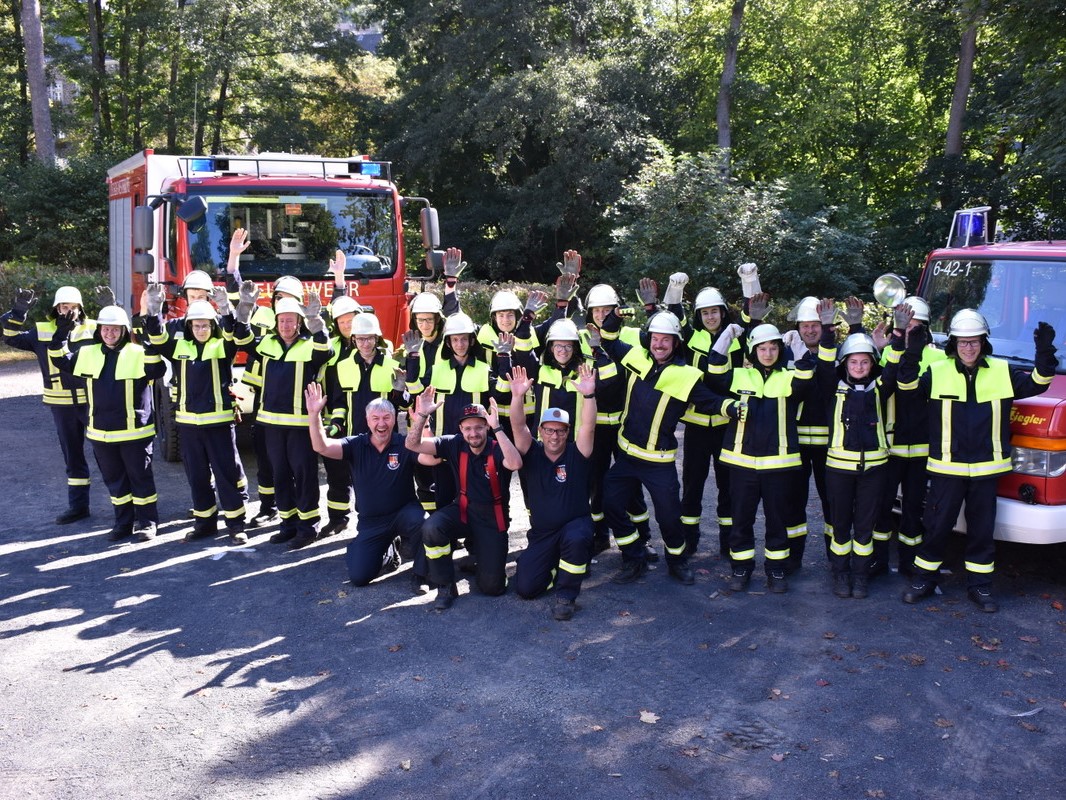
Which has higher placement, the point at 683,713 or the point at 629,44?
the point at 629,44

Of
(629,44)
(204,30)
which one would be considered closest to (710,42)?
(629,44)

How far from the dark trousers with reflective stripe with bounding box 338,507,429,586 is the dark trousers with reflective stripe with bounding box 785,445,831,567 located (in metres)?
2.51

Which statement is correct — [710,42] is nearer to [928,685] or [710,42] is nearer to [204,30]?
[204,30]

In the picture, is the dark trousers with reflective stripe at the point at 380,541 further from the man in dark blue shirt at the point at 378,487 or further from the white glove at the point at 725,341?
the white glove at the point at 725,341

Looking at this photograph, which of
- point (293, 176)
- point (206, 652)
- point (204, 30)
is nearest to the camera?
point (206, 652)

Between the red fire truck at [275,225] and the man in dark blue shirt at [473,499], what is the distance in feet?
11.8

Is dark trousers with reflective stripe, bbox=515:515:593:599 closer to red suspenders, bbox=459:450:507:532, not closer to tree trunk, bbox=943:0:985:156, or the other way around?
red suspenders, bbox=459:450:507:532

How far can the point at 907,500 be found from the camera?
6.77m

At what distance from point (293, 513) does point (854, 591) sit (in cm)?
417

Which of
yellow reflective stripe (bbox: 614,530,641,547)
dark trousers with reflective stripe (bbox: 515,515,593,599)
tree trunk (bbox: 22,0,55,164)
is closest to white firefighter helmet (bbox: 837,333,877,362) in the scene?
yellow reflective stripe (bbox: 614,530,641,547)

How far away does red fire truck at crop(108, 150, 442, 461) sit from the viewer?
962 centimetres

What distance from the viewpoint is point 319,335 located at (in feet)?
25.4

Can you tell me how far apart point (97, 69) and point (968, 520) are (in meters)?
32.6

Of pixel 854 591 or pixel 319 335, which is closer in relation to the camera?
pixel 854 591
